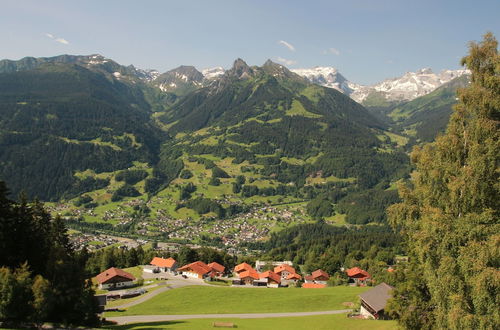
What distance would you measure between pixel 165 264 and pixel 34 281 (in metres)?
71.1

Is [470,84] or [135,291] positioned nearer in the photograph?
[470,84]

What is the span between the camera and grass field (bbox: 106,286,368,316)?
56.1m

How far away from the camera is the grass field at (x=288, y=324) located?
39.7 metres

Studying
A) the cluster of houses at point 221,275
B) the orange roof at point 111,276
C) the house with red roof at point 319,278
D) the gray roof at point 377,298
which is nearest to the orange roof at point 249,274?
the cluster of houses at point 221,275

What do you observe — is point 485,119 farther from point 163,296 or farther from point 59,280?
point 163,296

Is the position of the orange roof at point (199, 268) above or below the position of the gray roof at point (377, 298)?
below

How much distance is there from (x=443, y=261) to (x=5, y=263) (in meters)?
42.4

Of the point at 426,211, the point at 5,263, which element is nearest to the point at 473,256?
the point at 426,211

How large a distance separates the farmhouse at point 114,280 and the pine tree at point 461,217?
67.8m

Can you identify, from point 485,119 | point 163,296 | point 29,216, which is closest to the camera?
point 485,119

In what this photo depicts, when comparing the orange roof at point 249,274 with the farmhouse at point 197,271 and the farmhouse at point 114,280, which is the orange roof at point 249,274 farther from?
the farmhouse at point 114,280

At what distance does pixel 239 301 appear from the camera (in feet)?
203

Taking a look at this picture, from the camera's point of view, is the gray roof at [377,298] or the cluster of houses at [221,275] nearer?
the gray roof at [377,298]

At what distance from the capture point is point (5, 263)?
131 ft
